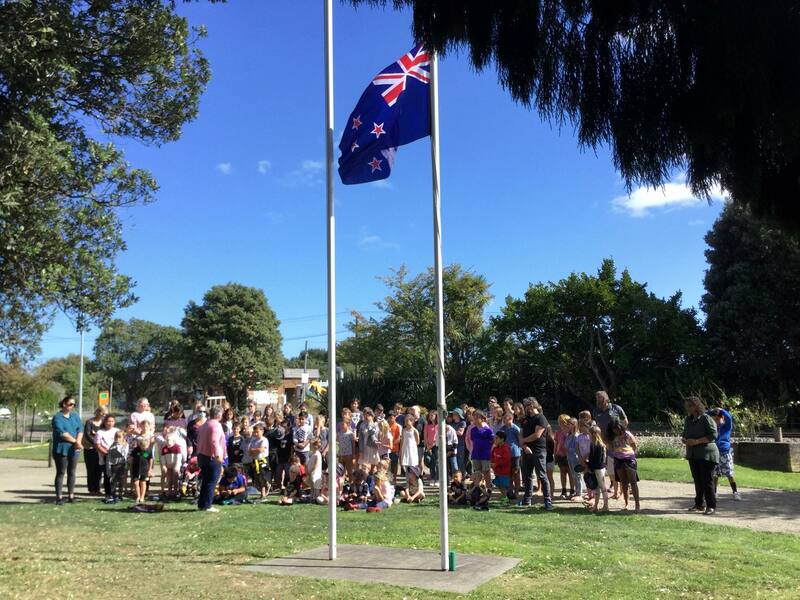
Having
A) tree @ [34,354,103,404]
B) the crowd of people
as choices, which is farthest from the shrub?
tree @ [34,354,103,404]

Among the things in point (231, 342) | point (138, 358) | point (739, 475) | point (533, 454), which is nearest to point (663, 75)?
point (533, 454)

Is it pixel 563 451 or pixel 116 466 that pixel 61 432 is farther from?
pixel 563 451

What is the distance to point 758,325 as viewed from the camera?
3052 cm

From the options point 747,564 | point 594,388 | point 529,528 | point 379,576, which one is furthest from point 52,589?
point 594,388

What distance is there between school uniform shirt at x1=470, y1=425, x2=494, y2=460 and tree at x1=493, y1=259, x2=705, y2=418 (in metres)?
18.3

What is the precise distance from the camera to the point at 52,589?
20.9 feet

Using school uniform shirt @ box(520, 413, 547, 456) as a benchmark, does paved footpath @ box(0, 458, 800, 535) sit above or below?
below

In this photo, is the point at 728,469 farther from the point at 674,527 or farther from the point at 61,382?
the point at 61,382

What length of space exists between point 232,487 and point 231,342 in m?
42.7

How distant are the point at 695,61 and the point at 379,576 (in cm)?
561

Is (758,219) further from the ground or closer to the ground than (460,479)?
further from the ground

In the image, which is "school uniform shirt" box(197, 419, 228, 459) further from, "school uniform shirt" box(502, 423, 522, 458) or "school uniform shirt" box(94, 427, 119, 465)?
"school uniform shirt" box(502, 423, 522, 458)

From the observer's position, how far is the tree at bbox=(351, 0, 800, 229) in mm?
2869

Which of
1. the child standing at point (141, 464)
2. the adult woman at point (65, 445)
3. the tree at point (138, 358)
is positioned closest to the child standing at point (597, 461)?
the child standing at point (141, 464)
